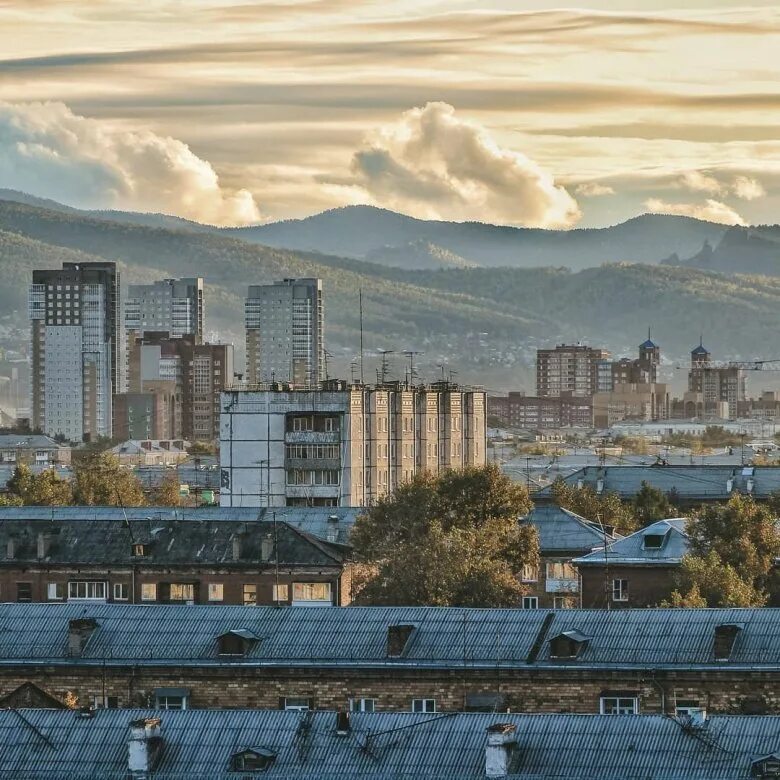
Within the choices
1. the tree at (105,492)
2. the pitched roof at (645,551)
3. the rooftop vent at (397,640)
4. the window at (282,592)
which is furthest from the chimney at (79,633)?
the tree at (105,492)

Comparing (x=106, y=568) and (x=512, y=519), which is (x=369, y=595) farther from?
(x=512, y=519)

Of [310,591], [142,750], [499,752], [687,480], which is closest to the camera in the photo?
[499,752]

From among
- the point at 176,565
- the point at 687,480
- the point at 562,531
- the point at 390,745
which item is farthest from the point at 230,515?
the point at 390,745

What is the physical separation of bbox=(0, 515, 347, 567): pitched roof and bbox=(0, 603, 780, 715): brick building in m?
27.3

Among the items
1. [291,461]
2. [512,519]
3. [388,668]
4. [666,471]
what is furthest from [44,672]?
[666,471]

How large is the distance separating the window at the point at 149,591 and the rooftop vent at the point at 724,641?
35168mm

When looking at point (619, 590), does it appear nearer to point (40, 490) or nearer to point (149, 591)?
point (149, 591)

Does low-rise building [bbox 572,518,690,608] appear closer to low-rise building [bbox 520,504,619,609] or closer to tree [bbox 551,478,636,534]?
low-rise building [bbox 520,504,619,609]

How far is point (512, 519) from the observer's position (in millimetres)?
117125

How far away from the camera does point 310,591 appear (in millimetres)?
104312

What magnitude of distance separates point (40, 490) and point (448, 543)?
68.4 meters

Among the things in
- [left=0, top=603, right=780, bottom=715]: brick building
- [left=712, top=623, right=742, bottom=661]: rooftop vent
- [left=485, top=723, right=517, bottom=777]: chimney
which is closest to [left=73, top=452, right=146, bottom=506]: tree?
[left=0, top=603, right=780, bottom=715]: brick building

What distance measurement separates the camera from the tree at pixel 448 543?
304 ft

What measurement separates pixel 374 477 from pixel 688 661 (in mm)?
93767
